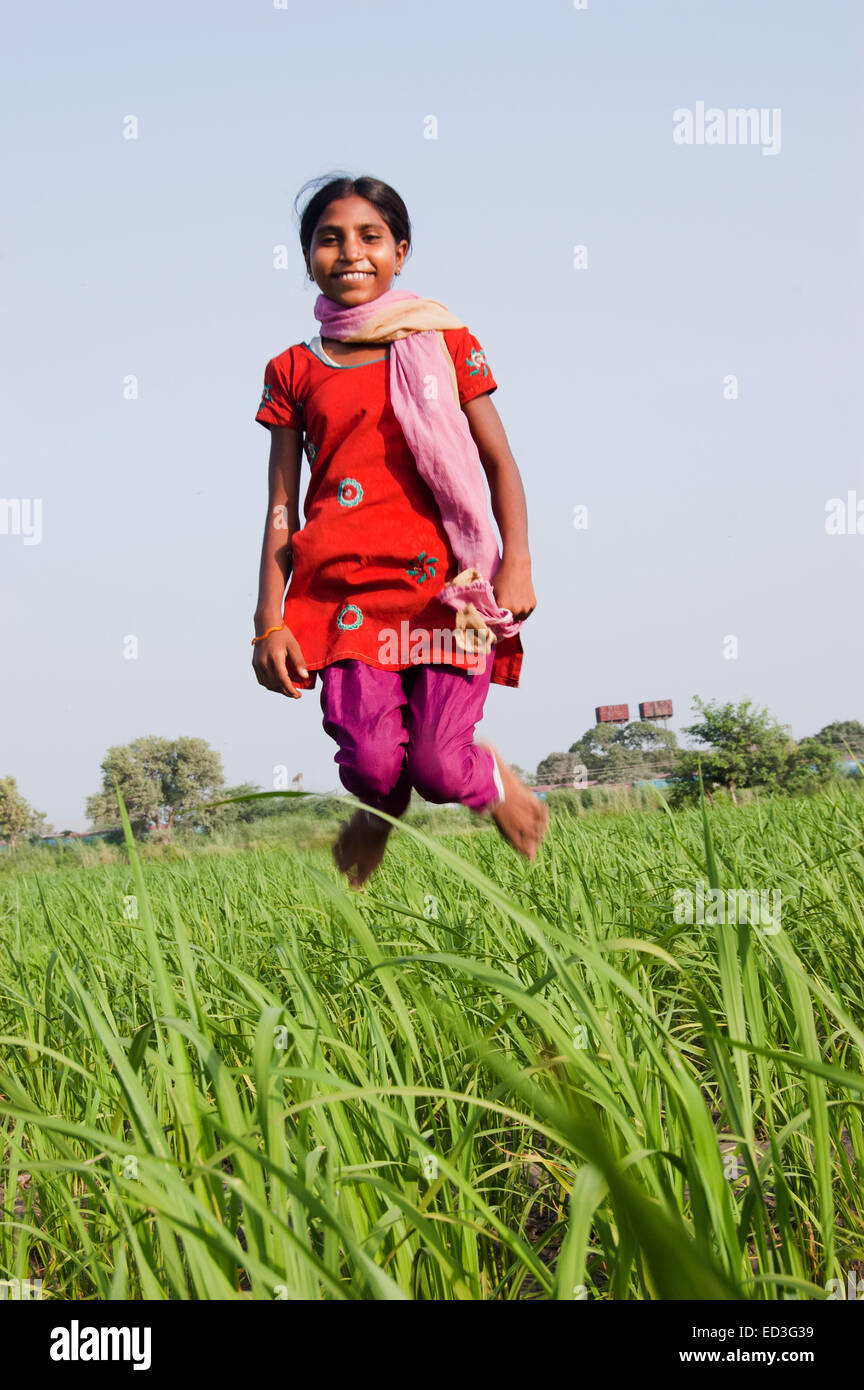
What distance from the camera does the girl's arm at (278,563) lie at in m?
2.62

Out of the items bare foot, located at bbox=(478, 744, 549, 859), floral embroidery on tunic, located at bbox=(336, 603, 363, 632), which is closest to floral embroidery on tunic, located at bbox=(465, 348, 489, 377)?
floral embroidery on tunic, located at bbox=(336, 603, 363, 632)

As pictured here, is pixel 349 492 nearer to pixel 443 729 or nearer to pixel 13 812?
pixel 443 729

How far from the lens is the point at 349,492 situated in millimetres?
2645

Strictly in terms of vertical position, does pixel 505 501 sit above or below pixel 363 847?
above

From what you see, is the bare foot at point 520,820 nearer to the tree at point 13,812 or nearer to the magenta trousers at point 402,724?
the magenta trousers at point 402,724

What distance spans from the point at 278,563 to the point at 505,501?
642mm

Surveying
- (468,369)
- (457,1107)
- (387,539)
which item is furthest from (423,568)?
(457,1107)

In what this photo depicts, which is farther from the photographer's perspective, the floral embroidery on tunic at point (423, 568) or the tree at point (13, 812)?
the tree at point (13, 812)

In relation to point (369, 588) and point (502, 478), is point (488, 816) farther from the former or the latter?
point (502, 478)

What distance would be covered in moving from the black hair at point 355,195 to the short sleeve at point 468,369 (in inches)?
14.3

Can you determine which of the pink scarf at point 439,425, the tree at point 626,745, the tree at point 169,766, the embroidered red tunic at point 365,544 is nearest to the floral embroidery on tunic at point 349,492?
the embroidered red tunic at point 365,544

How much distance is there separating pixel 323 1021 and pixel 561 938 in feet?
1.12

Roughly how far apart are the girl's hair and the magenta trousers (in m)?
1.28

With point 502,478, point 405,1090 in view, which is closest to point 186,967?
point 405,1090
